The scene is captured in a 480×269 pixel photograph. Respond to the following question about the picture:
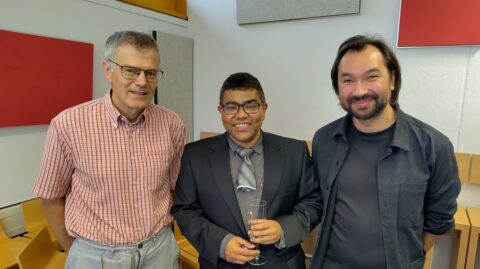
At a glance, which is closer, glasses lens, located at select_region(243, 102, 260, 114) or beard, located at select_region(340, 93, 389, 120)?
beard, located at select_region(340, 93, 389, 120)

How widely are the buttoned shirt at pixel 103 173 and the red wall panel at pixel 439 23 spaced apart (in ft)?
9.20

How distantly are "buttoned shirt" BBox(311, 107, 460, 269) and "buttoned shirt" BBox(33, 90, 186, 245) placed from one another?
3.77 ft

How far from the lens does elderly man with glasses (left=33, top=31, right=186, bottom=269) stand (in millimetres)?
1536

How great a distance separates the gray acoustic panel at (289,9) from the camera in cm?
346

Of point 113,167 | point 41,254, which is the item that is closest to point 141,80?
point 113,167

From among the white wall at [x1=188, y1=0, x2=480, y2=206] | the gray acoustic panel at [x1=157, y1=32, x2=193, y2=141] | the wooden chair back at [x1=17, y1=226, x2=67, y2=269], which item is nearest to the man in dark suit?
the wooden chair back at [x1=17, y1=226, x2=67, y2=269]

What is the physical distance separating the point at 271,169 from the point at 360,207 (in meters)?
0.48

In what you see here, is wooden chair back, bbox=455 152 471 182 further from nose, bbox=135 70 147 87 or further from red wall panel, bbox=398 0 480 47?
nose, bbox=135 70 147 87

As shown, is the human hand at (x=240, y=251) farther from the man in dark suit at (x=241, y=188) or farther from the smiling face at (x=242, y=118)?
the smiling face at (x=242, y=118)

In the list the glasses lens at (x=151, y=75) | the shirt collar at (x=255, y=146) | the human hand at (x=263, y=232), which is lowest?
the human hand at (x=263, y=232)

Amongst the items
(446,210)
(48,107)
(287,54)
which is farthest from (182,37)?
(446,210)

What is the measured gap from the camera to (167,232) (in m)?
1.78

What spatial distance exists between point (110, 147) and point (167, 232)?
1.86 feet

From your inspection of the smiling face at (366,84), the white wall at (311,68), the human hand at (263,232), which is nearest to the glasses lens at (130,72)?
the human hand at (263,232)
